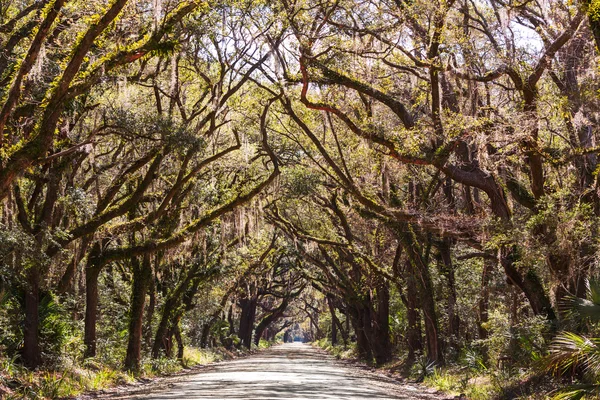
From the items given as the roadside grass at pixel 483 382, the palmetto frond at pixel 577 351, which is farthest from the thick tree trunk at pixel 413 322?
the palmetto frond at pixel 577 351

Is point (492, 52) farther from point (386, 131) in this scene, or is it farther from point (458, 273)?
point (458, 273)

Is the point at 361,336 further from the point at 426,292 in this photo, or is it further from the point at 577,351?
the point at 577,351

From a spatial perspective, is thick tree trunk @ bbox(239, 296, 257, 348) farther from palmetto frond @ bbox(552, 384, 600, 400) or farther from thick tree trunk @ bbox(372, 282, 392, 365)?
palmetto frond @ bbox(552, 384, 600, 400)

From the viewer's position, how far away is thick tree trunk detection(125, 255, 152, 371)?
2073cm

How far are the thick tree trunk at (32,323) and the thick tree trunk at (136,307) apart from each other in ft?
20.3

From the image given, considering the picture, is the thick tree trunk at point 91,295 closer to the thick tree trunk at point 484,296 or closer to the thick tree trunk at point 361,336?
the thick tree trunk at point 484,296

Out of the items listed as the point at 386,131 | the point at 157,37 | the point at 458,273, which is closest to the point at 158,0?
the point at 157,37

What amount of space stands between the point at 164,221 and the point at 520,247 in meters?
10.2

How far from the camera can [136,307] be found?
20.9 meters

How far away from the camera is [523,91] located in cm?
1291

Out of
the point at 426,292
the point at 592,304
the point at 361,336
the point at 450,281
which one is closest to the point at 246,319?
the point at 361,336

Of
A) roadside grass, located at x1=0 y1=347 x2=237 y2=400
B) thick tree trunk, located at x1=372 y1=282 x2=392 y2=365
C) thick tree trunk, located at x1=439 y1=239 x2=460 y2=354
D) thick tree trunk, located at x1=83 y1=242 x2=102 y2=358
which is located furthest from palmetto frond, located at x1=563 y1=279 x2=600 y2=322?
thick tree trunk, located at x1=372 y1=282 x2=392 y2=365

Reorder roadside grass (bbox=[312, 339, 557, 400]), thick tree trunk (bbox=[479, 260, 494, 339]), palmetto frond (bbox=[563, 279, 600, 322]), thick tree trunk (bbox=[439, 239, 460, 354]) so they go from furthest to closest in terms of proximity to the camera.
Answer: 1. thick tree trunk (bbox=[439, 239, 460, 354])
2. thick tree trunk (bbox=[479, 260, 494, 339])
3. roadside grass (bbox=[312, 339, 557, 400])
4. palmetto frond (bbox=[563, 279, 600, 322])

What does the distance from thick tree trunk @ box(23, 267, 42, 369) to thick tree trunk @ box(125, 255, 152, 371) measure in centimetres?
619
